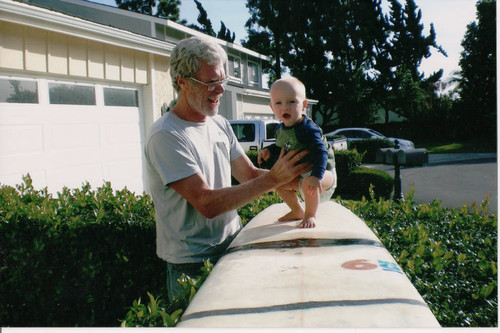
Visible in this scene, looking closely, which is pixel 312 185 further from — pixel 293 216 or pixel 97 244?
pixel 97 244

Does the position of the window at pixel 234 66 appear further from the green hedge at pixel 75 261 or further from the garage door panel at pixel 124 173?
the green hedge at pixel 75 261

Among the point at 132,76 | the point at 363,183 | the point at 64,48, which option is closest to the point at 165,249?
the point at 64,48

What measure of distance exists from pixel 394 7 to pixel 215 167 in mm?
2103

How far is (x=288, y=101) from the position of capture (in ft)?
7.30

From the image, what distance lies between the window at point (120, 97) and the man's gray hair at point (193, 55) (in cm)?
457

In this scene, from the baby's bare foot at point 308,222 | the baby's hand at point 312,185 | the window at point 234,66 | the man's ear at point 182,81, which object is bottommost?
the baby's bare foot at point 308,222

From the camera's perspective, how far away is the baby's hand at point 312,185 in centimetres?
202

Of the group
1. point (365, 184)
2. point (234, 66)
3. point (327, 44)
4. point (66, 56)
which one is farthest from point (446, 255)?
point (234, 66)

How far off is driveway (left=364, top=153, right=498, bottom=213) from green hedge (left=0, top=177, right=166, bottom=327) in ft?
18.8

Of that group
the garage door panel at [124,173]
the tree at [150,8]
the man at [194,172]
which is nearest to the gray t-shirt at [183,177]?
the man at [194,172]

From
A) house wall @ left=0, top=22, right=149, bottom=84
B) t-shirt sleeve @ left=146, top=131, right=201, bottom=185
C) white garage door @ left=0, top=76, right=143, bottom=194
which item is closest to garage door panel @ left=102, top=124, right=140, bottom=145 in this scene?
white garage door @ left=0, top=76, right=143, bottom=194

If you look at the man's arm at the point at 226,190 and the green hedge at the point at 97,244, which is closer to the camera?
the man's arm at the point at 226,190

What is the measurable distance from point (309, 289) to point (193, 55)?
1.21 m

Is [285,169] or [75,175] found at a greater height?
[285,169]
